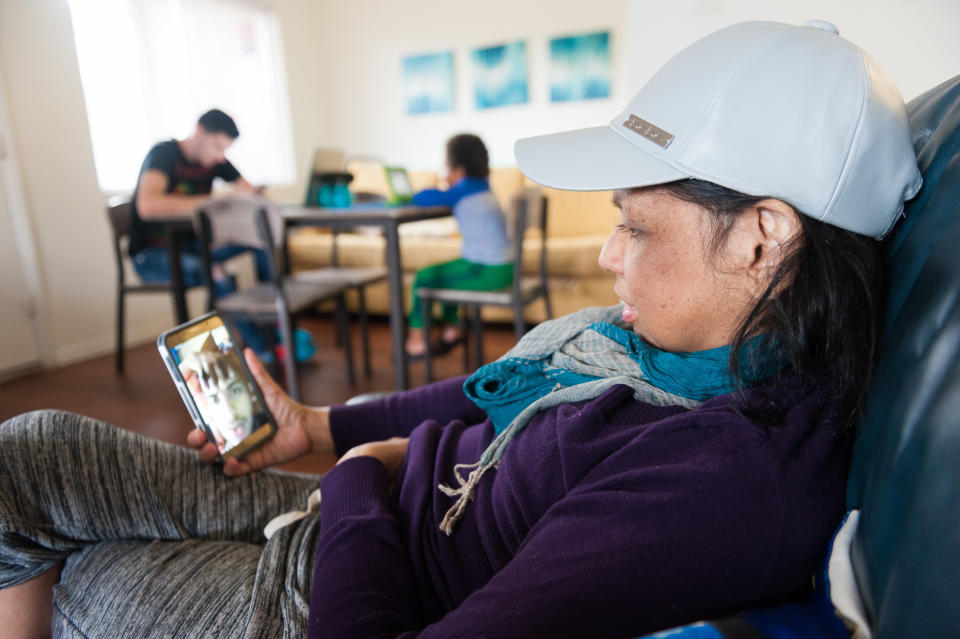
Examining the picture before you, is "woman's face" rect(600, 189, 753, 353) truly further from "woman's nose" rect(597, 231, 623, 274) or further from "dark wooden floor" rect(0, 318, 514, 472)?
"dark wooden floor" rect(0, 318, 514, 472)

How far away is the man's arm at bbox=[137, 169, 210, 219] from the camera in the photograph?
2547 millimetres

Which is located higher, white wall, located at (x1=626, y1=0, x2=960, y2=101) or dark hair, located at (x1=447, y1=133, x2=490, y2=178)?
white wall, located at (x1=626, y1=0, x2=960, y2=101)

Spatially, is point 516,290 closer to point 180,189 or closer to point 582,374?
point 582,374

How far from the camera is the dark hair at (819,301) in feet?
1.78

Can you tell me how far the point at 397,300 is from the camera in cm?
218

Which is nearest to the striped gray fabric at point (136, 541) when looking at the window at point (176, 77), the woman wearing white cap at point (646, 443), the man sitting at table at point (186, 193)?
the woman wearing white cap at point (646, 443)

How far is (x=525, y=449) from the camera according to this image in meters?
0.65

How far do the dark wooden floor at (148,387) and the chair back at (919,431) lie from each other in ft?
5.64

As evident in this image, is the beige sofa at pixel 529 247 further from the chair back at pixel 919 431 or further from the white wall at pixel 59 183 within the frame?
the chair back at pixel 919 431

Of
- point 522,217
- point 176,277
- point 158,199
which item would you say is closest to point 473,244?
point 522,217

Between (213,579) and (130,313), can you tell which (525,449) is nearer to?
(213,579)

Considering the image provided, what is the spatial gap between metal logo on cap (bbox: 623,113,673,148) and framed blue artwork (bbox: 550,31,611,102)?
403 cm

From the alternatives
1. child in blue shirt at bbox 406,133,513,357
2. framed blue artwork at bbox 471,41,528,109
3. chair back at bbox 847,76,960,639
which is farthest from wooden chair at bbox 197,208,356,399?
framed blue artwork at bbox 471,41,528,109

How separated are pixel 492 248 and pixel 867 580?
2.07 m
